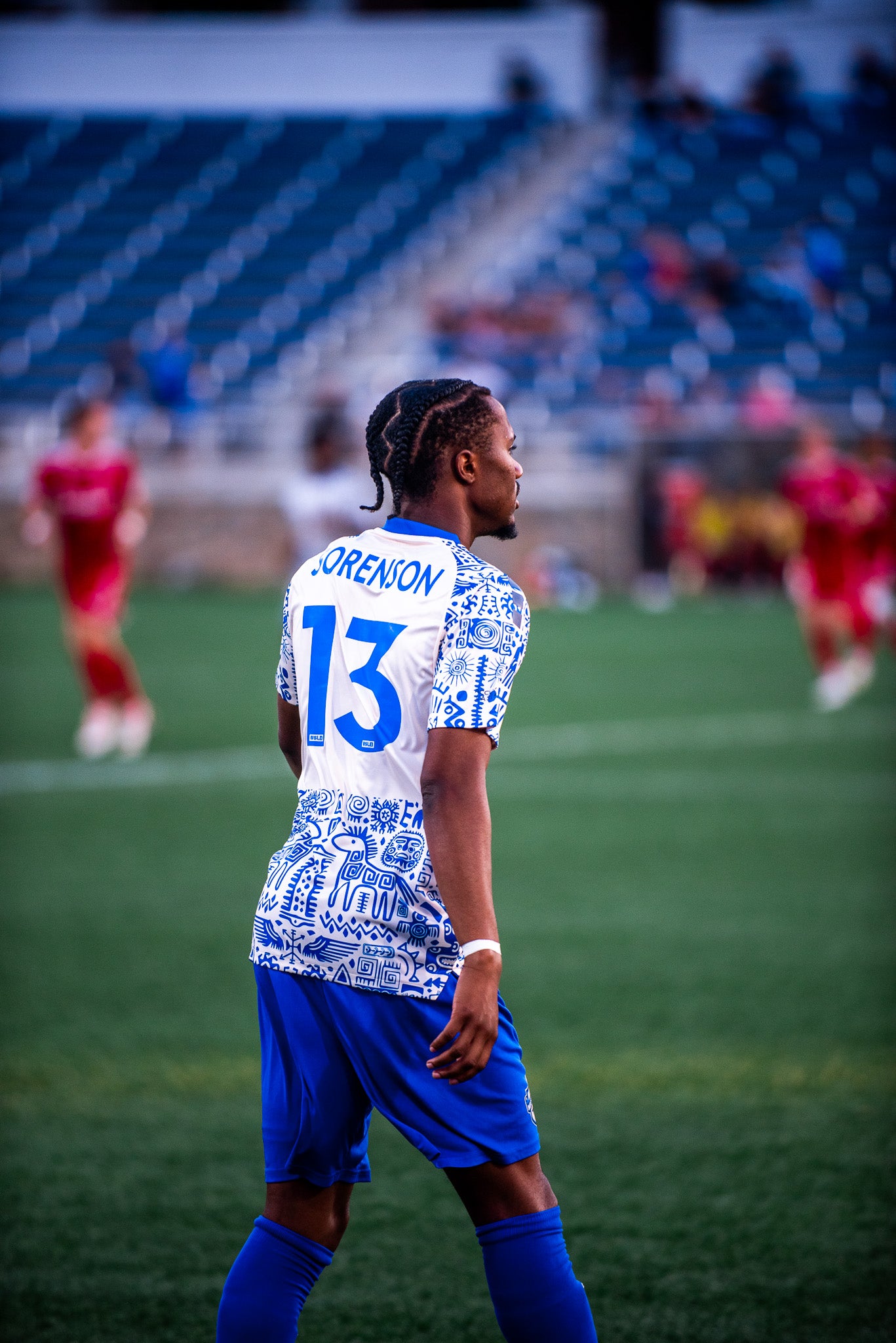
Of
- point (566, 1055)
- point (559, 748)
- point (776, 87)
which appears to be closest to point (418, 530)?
point (566, 1055)

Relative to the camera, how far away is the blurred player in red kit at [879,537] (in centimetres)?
1473

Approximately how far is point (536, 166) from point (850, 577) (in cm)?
1822

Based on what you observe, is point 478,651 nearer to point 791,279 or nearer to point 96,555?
point 96,555

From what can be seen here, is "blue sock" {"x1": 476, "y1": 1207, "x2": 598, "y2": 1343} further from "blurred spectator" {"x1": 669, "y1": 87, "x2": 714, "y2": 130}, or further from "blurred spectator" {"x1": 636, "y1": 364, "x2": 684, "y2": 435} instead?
"blurred spectator" {"x1": 669, "y1": 87, "x2": 714, "y2": 130}

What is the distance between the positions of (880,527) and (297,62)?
21081 mm

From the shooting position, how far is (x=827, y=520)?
45.5ft

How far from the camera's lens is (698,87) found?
99.6ft

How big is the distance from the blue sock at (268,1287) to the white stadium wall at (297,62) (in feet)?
103

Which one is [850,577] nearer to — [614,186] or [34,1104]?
[34,1104]

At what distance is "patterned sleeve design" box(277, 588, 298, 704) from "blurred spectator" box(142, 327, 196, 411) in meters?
22.5

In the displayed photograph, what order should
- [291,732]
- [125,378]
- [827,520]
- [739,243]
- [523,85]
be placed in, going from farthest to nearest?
[523,85]
[739,243]
[125,378]
[827,520]
[291,732]

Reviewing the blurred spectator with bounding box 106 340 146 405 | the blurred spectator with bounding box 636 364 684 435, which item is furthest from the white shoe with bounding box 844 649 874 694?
the blurred spectator with bounding box 106 340 146 405

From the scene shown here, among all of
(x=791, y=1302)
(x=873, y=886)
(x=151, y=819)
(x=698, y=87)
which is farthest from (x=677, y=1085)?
(x=698, y=87)

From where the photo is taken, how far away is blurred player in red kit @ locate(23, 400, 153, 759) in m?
10.5
